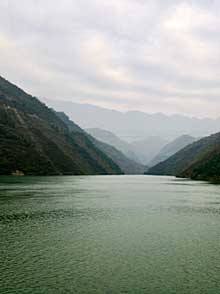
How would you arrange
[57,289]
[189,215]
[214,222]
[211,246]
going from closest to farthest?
[57,289] → [211,246] → [214,222] → [189,215]

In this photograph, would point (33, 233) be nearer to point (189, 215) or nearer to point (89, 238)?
point (89, 238)

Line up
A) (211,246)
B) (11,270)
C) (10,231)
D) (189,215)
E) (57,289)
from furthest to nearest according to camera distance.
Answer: (189,215) → (10,231) → (211,246) → (11,270) → (57,289)

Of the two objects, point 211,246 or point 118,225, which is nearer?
point 211,246

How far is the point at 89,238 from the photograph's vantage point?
54.1m

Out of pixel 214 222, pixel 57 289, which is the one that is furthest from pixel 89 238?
pixel 214 222

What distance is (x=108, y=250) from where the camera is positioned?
47375 mm

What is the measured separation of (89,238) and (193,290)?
2308 cm

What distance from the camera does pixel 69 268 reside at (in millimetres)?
39188

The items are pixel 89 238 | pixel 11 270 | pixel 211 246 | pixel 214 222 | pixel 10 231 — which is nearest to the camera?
pixel 11 270

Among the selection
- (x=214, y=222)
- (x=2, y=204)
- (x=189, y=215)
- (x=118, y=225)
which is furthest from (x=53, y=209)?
(x=214, y=222)

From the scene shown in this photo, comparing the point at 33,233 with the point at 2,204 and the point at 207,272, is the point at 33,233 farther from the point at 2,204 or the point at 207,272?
the point at 2,204

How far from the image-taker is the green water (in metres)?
34.6

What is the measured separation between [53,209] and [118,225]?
22832 millimetres

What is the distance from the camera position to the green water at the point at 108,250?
34562 millimetres
